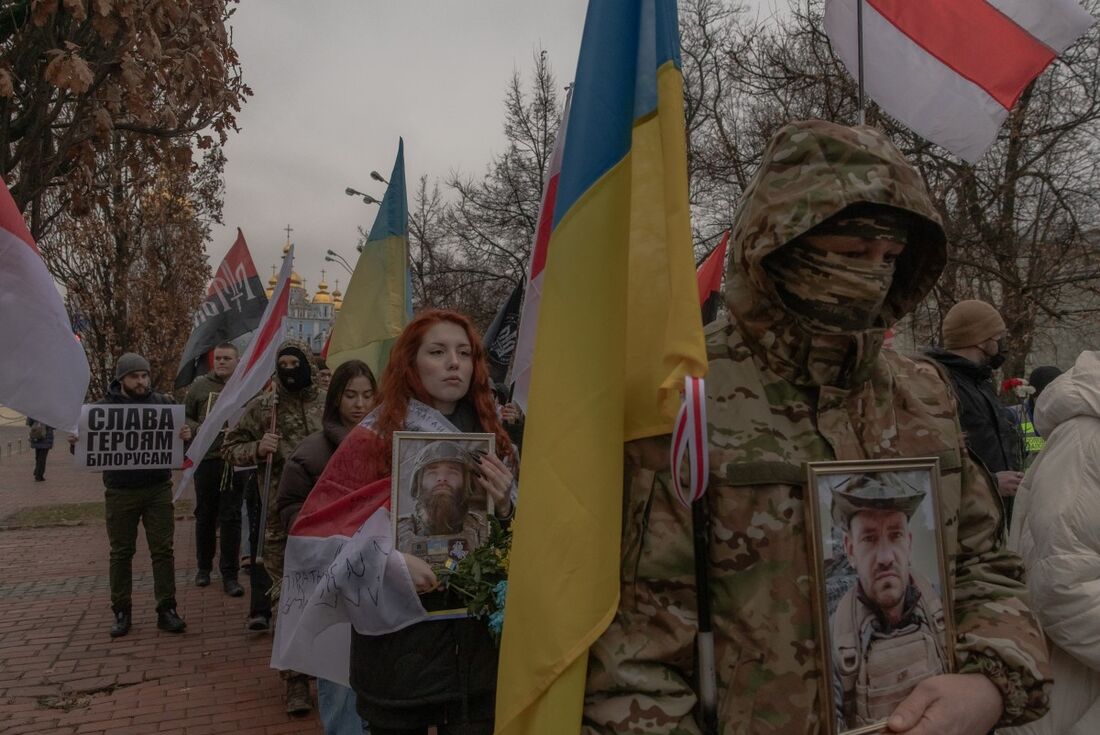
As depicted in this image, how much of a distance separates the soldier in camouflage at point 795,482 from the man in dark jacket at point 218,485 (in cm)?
691

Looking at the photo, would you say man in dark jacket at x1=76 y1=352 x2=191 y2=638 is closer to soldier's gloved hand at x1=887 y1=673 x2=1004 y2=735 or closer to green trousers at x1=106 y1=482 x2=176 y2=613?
green trousers at x1=106 y1=482 x2=176 y2=613

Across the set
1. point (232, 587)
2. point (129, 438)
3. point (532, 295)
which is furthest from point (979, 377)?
point (232, 587)

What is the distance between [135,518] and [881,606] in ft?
21.0

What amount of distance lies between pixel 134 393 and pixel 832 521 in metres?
6.55

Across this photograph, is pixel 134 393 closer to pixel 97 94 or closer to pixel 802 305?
pixel 97 94

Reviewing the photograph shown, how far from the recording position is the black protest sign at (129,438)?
625 centimetres

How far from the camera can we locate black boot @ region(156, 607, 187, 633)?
667 cm

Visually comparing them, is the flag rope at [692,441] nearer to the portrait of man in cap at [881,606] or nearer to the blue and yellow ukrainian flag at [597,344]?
the blue and yellow ukrainian flag at [597,344]

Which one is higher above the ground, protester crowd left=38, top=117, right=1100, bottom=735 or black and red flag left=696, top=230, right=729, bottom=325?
black and red flag left=696, top=230, right=729, bottom=325

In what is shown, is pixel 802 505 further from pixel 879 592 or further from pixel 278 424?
pixel 278 424

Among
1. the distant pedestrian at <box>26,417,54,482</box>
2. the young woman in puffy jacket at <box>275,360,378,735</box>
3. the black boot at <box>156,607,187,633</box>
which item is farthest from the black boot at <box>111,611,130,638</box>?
the distant pedestrian at <box>26,417,54,482</box>

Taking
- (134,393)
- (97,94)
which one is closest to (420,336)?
(97,94)

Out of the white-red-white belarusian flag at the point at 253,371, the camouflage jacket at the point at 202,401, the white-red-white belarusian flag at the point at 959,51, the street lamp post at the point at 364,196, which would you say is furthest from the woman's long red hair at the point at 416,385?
the street lamp post at the point at 364,196

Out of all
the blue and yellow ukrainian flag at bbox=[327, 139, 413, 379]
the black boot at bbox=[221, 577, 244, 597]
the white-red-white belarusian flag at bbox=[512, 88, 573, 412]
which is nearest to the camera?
the white-red-white belarusian flag at bbox=[512, 88, 573, 412]
